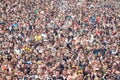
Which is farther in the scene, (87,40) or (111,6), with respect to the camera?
(111,6)

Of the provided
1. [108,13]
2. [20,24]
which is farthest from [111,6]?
[20,24]

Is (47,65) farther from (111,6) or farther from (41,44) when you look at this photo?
(111,6)

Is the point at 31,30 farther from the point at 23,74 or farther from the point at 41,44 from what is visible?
the point at 23,74

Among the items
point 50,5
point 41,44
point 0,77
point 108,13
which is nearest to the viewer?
point 0,77

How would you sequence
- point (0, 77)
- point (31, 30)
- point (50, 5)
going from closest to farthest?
point (0, 77)
point (31, 30)
point (50, 5)

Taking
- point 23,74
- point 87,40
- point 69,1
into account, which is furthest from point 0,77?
point 69,1

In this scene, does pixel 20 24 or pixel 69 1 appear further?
pixel 69 1
